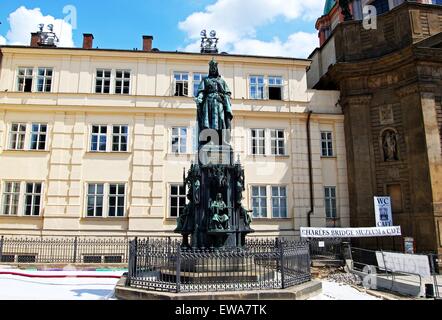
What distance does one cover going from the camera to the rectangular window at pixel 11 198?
21.5 metres

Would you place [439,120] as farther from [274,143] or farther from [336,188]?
[274,143]

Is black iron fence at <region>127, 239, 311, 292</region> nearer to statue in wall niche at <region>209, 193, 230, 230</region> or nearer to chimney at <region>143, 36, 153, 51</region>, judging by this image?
statue in wall niche at <region>209, 193, 230, 230</region>

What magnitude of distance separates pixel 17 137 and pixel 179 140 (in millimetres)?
10102

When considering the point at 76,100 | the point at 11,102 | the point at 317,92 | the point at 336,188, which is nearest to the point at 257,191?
the point at 336,188

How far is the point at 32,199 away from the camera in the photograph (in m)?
21.7

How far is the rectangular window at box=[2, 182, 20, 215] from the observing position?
70.6 ft

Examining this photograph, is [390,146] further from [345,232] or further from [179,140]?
[179,140]

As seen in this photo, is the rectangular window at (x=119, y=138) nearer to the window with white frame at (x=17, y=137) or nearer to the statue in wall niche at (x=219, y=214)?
the window with white frame at (x=17, y=137)

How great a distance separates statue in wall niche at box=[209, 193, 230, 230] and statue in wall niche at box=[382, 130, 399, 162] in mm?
16569

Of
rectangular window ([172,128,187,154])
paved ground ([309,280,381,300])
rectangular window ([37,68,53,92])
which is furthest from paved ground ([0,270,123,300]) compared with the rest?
rectangular window ([37,68,53,92])

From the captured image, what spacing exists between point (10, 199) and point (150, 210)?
8.38 m

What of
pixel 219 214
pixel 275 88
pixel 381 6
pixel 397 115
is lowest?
pixel 219 214

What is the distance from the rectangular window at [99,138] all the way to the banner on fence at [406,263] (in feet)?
55.5

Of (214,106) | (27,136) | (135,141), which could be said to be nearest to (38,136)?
(27,136)
